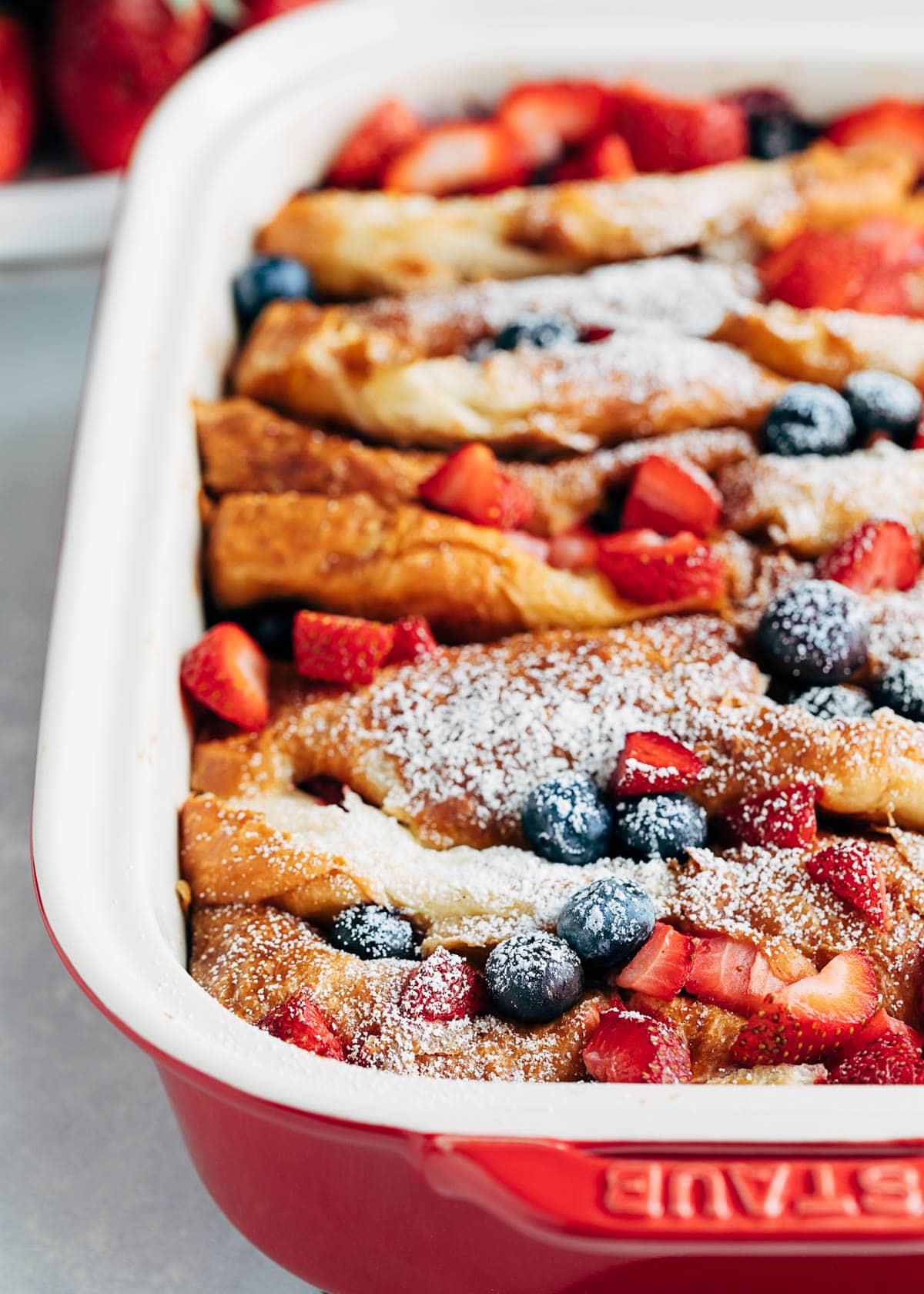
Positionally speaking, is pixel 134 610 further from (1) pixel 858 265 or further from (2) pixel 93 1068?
(1) pixel 858 265

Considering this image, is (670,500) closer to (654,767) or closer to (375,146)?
(654,767)

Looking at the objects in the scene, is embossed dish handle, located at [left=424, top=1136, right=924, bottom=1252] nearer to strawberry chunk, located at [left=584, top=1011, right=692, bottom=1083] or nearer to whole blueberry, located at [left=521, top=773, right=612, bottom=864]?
strawberry chunk, located at [left=584, top=1011, right=692, bottom=1083]

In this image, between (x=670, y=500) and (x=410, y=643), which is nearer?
(x=410, y=643)

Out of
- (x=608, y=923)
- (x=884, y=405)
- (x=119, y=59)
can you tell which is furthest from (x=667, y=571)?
(x=119, y=59)

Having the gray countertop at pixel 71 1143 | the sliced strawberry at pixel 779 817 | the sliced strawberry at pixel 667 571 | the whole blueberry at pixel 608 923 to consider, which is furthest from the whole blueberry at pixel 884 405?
the gray countertop at pixel 71 1143

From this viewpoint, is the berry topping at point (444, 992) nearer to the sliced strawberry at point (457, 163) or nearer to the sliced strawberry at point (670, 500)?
the sliced strawberry at point (670, 500)

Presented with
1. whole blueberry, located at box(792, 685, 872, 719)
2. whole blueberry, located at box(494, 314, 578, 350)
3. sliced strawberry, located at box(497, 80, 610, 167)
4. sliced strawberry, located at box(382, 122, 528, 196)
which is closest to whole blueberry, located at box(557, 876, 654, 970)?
whole blueberry, located at box(792, 685, 872, 719)

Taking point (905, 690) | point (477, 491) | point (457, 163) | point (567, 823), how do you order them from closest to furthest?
point (567, 823), point (905, 690), point (477, 491), point (457, 163)
